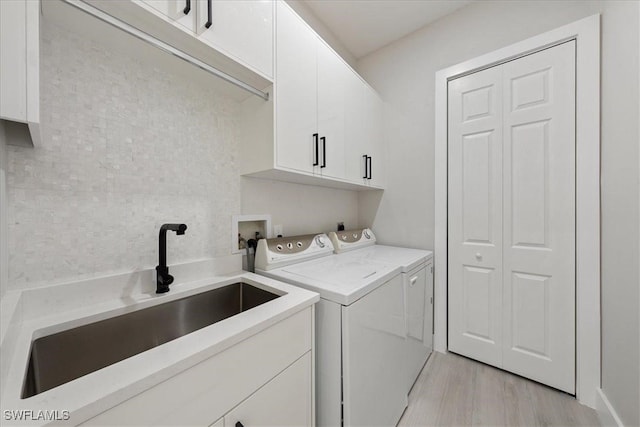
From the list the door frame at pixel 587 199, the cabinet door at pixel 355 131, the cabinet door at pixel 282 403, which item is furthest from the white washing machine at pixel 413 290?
the door frame at pixel 587 199

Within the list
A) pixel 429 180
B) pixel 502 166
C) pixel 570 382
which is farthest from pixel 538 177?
pixel 570 382

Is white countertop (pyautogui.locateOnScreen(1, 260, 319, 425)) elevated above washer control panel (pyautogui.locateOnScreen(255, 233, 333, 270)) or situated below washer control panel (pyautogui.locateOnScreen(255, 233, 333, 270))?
below

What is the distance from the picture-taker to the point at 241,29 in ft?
3.49

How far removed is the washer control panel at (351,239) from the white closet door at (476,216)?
709 millimetres

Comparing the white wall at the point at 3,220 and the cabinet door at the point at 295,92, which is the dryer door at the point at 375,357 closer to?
the cabinet door at the point at 295,92

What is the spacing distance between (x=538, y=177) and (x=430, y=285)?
3.62 feet

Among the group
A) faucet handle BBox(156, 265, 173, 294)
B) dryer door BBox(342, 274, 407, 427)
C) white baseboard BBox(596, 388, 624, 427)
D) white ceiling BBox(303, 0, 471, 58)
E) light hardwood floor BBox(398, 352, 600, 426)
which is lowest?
light hardwood floor BBox(398, 352, 600, 426)

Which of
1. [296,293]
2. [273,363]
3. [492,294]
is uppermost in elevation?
[296,293]

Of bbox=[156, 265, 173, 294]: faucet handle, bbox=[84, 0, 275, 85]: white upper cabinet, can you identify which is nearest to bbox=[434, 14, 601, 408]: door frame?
bbox=[84, 0, 275, 85]: white upper cabinet

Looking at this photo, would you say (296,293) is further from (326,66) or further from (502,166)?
(502,166)

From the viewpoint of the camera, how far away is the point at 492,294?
183 cm

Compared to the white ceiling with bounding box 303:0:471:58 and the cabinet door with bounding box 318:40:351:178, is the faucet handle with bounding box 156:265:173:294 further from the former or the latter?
the white ceiling with bounding box 303:0:471:58

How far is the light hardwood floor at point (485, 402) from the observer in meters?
1.37

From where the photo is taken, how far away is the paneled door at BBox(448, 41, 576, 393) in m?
1.58
